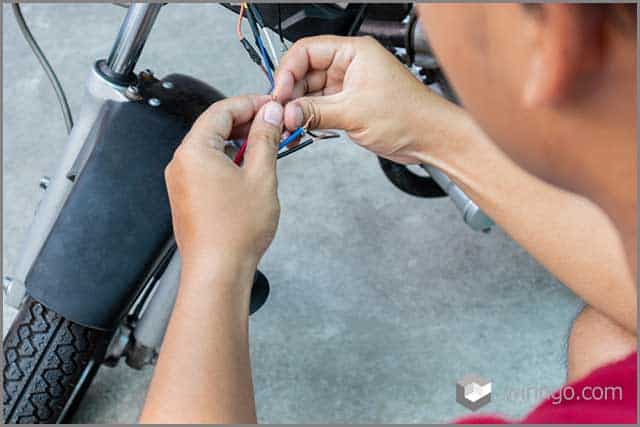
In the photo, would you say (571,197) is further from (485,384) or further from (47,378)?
(47,378)

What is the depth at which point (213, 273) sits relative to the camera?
0.63 m

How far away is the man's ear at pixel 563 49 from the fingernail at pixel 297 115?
47 cm

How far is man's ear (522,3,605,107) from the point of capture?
34 centimetres

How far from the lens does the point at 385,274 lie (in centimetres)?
146

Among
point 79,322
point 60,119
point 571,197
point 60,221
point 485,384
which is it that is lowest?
point 485,384

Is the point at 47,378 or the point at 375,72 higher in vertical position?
the point at 375,72

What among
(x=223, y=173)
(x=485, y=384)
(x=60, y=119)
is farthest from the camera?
(x=60, y=119)

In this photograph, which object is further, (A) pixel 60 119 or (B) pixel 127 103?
(A) pixel 60 119

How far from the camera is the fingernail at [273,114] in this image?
32.0 inches

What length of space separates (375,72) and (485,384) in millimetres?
647

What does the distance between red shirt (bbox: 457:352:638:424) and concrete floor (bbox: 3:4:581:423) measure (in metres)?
0.78

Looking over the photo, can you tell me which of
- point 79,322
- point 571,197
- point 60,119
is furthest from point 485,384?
point 60,119

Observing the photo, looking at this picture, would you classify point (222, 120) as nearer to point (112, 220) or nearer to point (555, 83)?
point (112, 220)

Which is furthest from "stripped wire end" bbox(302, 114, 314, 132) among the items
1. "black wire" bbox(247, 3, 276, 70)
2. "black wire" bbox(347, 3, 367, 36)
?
"black wire" bbox(347, 3, 367, 36)
